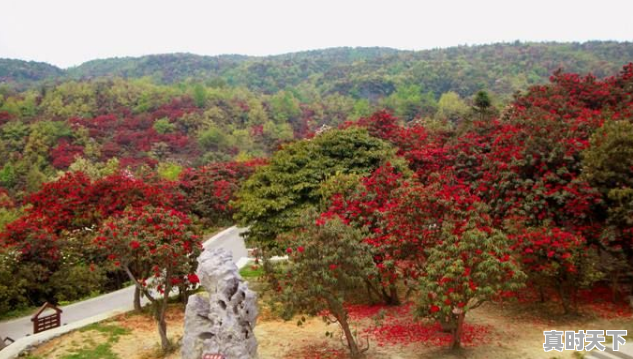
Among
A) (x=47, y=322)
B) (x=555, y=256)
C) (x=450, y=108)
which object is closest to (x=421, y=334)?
(x=555, y=256)

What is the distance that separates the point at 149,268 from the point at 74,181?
771 centimetres

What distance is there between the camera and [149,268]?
1176 centimetres

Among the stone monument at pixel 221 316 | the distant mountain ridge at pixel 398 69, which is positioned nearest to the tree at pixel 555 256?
the stone monument at pixel 221 316

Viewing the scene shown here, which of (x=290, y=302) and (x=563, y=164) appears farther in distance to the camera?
(x=563, y=164)

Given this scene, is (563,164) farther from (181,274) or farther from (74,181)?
(74,181)

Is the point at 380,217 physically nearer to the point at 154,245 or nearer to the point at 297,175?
the point at 297,175

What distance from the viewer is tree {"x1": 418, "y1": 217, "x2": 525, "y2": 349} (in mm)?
8203

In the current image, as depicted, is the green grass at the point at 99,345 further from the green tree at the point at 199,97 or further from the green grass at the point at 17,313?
the green tree at the point at 199,97

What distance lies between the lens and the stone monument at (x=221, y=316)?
8.23m

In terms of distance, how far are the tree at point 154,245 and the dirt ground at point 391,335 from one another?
1199 millimetres

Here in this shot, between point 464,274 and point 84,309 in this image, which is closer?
point 464,274

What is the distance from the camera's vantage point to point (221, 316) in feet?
27.4

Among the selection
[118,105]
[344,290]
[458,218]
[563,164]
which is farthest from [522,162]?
[118,105]

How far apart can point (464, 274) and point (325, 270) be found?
2.20 m
